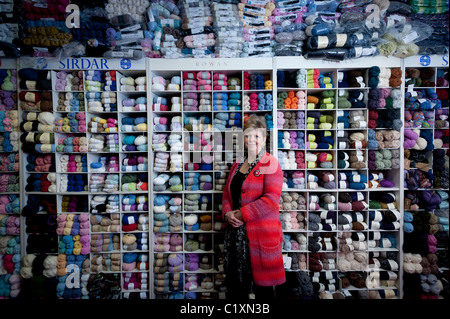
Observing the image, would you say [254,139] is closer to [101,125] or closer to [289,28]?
[289,28]

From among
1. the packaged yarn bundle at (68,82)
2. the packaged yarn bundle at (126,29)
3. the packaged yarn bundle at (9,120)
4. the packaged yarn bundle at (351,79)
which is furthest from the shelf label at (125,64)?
the packaged yarn bundle at (351,79)

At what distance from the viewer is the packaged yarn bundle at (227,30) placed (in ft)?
7.09

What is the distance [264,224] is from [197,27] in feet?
7.35

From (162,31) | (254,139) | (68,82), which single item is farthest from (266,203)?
(68,82)

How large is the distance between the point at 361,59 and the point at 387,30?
43 centimetres

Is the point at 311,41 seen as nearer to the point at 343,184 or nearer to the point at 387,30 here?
the point at 387,30

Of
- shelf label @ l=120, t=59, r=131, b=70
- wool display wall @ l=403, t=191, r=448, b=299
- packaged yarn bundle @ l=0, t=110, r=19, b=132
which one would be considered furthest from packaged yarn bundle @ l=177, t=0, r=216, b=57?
wool display wall @ l=403, t=191, r=448, b=299

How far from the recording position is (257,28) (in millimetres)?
2213

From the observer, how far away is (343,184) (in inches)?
89.4

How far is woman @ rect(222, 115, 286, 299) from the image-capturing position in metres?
1.57

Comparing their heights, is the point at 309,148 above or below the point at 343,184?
above

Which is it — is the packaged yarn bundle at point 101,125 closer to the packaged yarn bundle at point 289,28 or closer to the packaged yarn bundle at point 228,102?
the packaged yarn bundle at point 228,102

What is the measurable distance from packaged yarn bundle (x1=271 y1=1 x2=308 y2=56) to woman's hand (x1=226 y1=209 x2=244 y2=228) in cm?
182

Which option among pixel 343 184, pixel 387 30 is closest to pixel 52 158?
pixel 343 184
